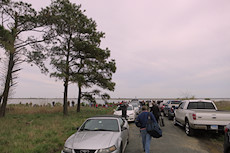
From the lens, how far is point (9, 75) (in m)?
17.3

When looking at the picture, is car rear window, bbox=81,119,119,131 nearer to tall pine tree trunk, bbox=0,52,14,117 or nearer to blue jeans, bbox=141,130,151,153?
blue jeans, bbox=141,130,151,153

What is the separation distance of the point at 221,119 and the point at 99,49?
1456cm

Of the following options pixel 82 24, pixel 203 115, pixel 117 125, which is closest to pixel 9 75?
pixel 82 24

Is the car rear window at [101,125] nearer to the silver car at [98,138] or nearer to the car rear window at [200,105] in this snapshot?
the silver car at [98,138]

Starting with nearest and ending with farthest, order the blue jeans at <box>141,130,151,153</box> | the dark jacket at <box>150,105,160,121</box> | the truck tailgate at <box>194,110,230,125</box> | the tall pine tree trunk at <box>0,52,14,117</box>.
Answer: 1. the blue jeans at <box>141,130,151,153</box>
2. the truck tailgate at <box>194,110,230,125</box>
3. the dark jacket at <box>150,105,160,121</box>
4. the tall pine tree trunk at <box>0,52,14,117</box>

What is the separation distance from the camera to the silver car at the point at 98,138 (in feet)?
14.6

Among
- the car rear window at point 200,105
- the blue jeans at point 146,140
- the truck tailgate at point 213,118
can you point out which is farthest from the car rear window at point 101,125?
the car rear window at point 200,105

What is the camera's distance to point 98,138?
4.96 metres

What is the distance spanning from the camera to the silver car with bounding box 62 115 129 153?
4.45 metres


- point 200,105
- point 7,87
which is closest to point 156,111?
point 200,105

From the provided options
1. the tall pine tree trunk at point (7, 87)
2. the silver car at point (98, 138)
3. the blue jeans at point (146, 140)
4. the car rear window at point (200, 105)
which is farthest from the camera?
the tall pine tree trunk at point (7, 87)

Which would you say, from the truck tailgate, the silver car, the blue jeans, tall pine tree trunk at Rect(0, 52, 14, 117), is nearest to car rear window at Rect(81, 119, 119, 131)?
the silver car

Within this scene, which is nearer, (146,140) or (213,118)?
A: (146,140)

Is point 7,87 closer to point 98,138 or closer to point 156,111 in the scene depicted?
point 156,111
